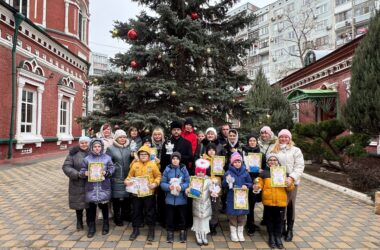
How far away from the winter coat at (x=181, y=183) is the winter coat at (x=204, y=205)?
21 cm

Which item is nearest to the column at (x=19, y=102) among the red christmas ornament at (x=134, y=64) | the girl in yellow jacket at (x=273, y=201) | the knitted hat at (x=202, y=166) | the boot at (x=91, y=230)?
the red christmas ornament at (x=134, y=64)

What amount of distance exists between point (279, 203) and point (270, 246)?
70cm

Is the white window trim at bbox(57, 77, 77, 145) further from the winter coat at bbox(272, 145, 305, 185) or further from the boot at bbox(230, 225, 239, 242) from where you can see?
the winter coat at bbox(272, 145, 305, 185)

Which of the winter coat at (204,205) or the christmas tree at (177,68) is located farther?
the christmas tree at (177,68)

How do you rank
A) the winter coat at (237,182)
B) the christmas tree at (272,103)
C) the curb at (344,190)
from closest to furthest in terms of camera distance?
1. the winter coat at (237,182)
2. the curb at (344,190)
3. the christmas tree at (272,103)

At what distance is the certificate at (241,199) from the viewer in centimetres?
392

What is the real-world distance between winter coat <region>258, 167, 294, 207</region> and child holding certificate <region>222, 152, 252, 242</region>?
0.70 feet

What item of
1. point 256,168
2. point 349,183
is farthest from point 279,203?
point 349,183

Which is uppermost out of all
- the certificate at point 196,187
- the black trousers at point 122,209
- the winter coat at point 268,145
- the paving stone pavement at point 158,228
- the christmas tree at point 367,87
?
the christmas tree at point 367,87

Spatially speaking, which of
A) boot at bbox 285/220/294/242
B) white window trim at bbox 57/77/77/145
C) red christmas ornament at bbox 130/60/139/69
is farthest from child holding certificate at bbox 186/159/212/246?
white window trim at bbox 57/77/77/145

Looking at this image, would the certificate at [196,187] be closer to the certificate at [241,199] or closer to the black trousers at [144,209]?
the certificate at [241,199]

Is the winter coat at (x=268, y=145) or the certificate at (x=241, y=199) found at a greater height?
the winter coat at (x=268, y=145)

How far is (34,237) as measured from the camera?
4.21 metres

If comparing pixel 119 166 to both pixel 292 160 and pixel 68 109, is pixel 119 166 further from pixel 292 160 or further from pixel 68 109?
pixel 68 109
